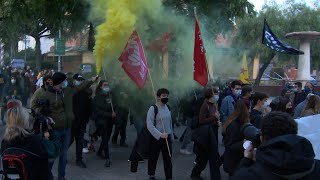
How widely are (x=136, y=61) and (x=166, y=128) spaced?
120 cm

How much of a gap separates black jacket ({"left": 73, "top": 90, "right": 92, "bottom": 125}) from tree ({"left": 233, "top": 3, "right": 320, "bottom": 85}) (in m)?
22.9

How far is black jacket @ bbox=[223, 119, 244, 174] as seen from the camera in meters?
5.32

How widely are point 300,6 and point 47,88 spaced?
2861 cm

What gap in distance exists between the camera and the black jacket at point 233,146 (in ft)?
17.5

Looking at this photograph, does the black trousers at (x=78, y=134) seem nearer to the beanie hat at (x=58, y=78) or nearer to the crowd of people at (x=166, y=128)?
the crowd of people at (x=166, y=128)

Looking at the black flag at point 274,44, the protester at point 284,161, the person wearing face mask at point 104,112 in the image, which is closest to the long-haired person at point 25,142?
the protester at point 284,161

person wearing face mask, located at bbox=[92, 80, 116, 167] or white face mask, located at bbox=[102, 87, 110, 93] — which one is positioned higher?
white face mask, located at bbox=[102, 87, 110, 93]

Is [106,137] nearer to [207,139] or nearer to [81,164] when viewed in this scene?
[81,164]

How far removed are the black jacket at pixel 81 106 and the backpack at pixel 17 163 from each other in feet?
14.1

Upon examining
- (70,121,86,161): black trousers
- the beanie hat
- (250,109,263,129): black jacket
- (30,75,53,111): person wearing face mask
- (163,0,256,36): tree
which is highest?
(163,0,256,36): tree

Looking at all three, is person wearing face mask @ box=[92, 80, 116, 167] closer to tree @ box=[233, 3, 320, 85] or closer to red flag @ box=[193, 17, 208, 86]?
red flag @ box=[193, 17, 208, 86]

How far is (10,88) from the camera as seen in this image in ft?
52.0

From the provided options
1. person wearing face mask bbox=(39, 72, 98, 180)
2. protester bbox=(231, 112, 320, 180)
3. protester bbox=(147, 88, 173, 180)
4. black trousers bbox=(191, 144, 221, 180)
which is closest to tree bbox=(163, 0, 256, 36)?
protester bbox=(147, 88, 173, 180)

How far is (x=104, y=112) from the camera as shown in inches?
341
